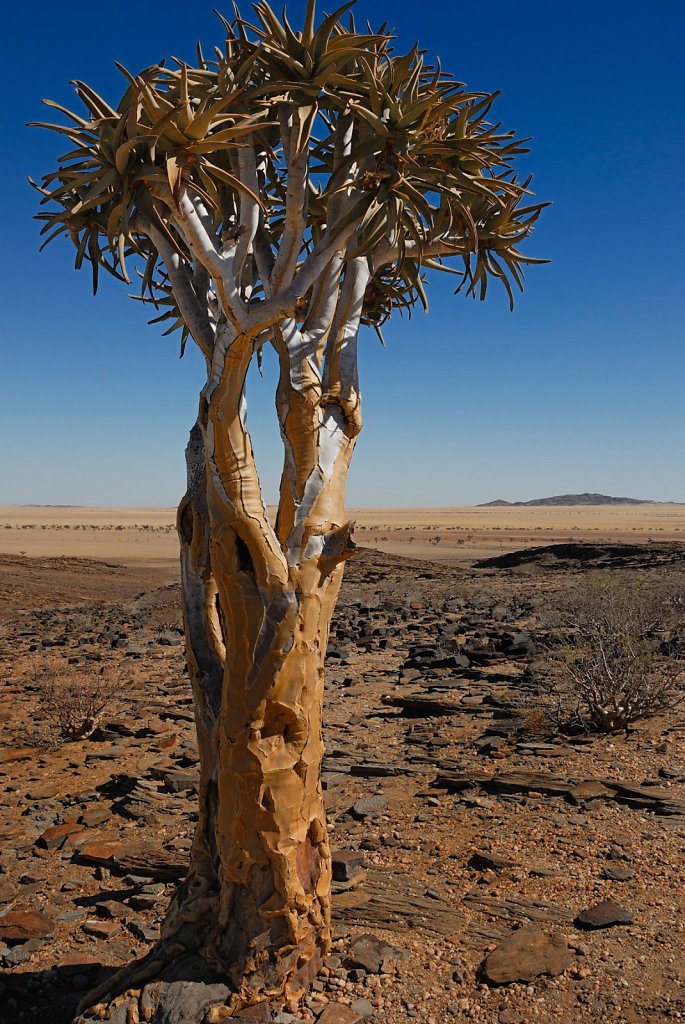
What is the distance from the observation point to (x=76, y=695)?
11352mm

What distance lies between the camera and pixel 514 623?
56.8 ft

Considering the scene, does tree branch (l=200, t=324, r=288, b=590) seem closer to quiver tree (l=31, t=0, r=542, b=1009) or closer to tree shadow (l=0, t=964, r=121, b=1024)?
quiver tree (l=31, t=0, r=542, b=1009)

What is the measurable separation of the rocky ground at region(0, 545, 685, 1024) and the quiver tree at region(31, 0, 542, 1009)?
780 millimetres

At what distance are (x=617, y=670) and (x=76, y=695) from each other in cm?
766

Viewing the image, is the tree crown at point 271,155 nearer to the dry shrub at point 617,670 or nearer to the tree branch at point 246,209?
the tree branch at point 246,209

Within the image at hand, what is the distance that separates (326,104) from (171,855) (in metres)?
5.92

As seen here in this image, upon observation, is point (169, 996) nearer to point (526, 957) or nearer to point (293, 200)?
point (526, 957)

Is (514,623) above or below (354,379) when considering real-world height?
below

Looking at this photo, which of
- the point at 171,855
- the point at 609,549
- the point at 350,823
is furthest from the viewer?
the point at 609,549

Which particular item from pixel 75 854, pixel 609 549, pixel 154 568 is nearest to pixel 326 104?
pixel 75 854

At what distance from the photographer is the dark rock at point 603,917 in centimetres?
502

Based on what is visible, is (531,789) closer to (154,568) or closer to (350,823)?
(350,823)

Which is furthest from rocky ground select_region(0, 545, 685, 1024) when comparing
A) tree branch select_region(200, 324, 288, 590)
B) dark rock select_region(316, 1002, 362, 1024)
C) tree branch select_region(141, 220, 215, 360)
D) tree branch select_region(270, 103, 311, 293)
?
tree branch select_region(270, 103, 311, 293)

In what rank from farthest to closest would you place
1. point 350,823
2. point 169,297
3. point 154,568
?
point 154,568
point 350,823
point 169,297
